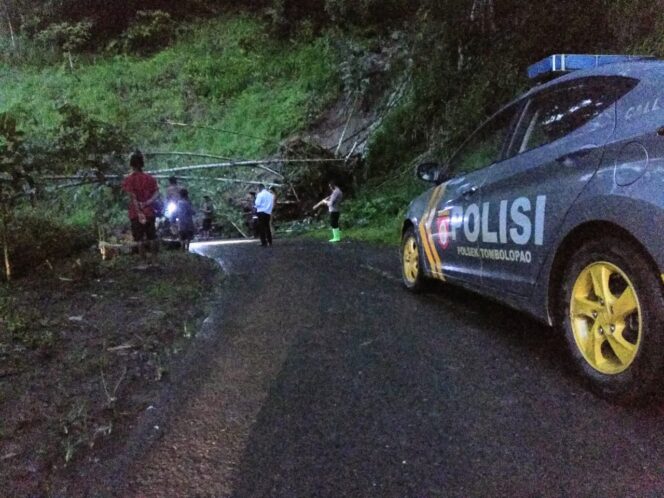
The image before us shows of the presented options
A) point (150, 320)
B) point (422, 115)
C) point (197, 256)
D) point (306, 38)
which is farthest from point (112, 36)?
point (150, 320)

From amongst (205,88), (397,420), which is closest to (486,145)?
(397,420)

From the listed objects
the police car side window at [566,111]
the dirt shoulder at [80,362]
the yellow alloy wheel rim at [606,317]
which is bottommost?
the dirt shoulder at [80,362]

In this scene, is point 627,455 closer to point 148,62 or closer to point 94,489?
point 94,489

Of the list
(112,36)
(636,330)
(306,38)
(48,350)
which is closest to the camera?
(636,330)

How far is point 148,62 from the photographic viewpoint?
30.8 m

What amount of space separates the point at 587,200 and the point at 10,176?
7.43 metres

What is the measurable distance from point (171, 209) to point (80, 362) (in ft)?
35.7

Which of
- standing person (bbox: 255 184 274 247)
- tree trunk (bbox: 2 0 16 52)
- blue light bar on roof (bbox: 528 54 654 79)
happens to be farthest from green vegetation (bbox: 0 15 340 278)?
blue light bar on roof (bbox: 528 54 654 79)

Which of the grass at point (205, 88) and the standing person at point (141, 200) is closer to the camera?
the standing person at point (141, 200)

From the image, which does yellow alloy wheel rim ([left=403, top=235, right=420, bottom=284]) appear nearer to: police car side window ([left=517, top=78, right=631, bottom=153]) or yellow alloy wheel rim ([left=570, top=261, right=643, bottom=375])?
police car side window ([left=517, top=78, right=631, bottom=153])

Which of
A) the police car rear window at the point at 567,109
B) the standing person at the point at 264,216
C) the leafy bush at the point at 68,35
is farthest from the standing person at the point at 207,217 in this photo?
the leafy bush at the point at 68,35

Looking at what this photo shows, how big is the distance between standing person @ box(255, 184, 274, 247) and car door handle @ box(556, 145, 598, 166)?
10542mm

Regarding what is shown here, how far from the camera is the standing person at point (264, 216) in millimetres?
13625

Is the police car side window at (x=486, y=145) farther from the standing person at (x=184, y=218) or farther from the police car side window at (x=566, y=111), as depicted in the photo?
the standing person at (x=184, y=218)
